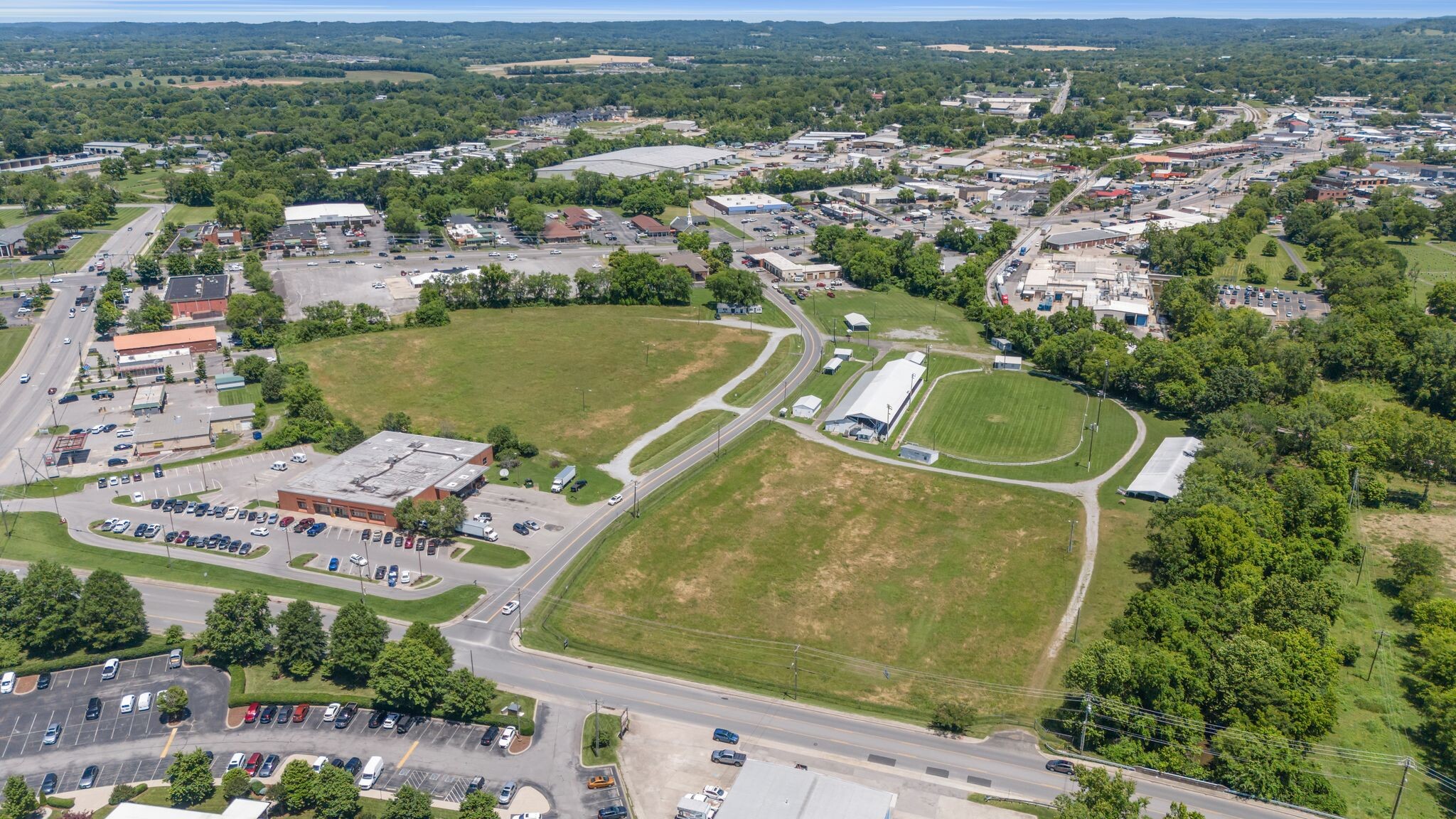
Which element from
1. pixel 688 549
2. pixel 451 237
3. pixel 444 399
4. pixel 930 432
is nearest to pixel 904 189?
pixel 451 237

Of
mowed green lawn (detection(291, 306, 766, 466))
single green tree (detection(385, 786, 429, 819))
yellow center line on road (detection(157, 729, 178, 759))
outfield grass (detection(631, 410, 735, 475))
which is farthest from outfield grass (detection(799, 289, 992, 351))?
yellow center line on road (detection(157, 729, 178, 759))

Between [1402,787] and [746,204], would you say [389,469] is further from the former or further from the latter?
[746,204]

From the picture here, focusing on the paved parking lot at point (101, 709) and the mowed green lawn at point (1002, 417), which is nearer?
the paved parking lot at point (101, 709)

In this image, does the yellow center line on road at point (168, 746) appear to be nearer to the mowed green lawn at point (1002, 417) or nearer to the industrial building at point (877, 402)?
the industrial building at point (877, 402)

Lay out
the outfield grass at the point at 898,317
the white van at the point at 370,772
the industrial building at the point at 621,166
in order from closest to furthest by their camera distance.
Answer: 1. the white van at the point at 370,772
2. the outfield grass at the point at 898,317
3. the industrial building at the point at 621,166

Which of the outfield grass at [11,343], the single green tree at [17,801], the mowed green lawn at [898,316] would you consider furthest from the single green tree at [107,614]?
the mowed green lawn at [898,316]

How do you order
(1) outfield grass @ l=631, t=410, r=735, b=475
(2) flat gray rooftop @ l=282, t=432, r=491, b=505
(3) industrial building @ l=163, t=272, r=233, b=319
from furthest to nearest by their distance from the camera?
(3) industrial building @ l=163, t=272, r=233, b=319, (1) outfield grass @ l=631, t=410, r=735, b=475, (2) flat gray rooftop @ l=282, t=432, r=491, b=505

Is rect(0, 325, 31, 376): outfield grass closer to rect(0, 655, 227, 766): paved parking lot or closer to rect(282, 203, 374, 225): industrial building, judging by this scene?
rect(282, 203, 374, 225): industrial building

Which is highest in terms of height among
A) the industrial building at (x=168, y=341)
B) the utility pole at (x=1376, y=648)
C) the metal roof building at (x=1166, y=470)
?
the industrial building at (x=168, y=341)

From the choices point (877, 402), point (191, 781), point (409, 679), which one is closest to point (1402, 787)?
point (409, 679)
